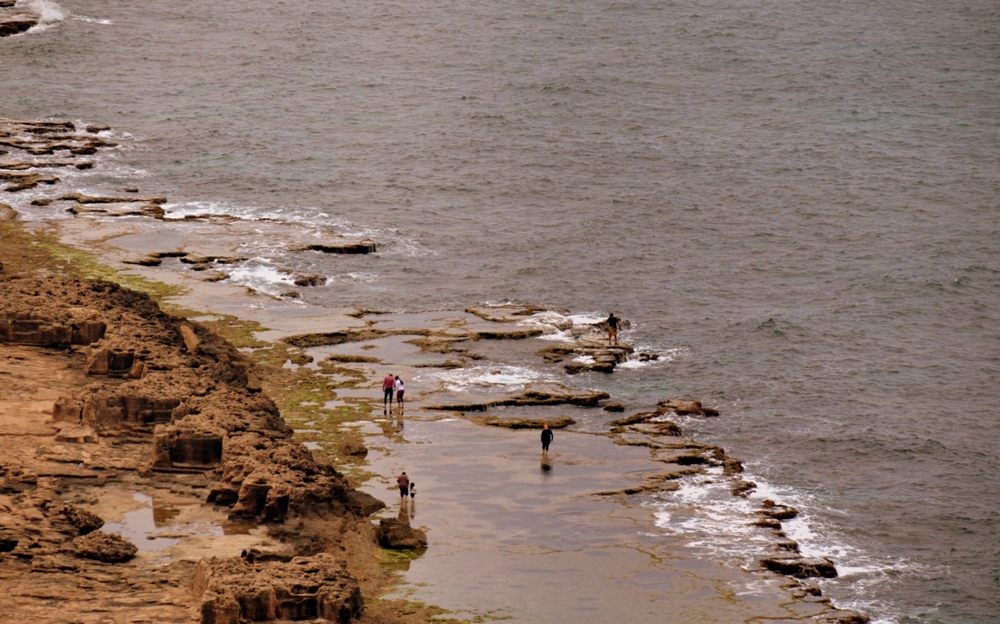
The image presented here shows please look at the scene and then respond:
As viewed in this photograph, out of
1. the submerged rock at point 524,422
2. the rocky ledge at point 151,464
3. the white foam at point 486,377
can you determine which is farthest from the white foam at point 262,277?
the submerged rock at point 524,422

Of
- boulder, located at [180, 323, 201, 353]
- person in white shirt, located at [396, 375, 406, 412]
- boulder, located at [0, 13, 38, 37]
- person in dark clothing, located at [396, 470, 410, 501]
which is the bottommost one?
person in dark clothing, located at [396, 470, 410, 501]

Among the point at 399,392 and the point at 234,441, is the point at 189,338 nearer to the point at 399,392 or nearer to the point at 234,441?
the point at 399,392

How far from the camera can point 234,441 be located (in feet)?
125

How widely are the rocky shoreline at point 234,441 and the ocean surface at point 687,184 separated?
250 centimetres

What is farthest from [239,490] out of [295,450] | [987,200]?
[987,200]

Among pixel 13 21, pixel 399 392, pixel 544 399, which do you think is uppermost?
pixel 13 21

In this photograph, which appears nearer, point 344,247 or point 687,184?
point 344,247

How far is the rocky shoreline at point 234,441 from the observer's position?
30.8 m

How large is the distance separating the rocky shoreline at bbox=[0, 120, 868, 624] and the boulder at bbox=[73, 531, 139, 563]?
1.7 inches

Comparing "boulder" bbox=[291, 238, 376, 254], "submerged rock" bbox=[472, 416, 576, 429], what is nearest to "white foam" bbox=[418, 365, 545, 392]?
"submerged rock" bbox=[472, 416, 576, 429]

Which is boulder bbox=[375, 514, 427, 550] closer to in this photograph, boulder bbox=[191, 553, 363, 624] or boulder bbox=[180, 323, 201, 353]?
boulder bbox=[191, 553, 363, 624]

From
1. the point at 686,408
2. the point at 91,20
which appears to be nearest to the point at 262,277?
the point at 686,408

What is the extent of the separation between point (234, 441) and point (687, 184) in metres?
51.1

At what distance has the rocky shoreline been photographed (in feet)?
101
